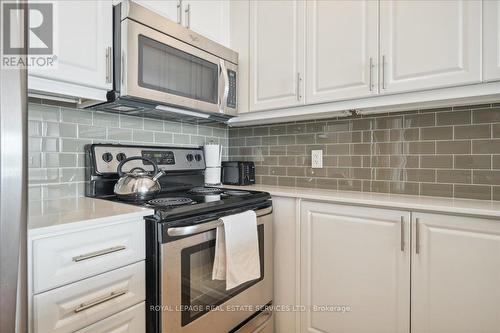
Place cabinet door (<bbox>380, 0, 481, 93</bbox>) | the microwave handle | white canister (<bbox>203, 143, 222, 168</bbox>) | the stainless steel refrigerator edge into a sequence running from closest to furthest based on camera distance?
the stainless steel refrigerator edge, cabinet door (<bbox>380, 0, 481, 93</bbox>), the microwave handle, white canister (<bbox>203, 143, 222, 168</bbox>)

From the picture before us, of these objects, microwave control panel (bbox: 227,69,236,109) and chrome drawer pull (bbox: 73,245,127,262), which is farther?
microwave control panel (bbox: 227,69,236,109)

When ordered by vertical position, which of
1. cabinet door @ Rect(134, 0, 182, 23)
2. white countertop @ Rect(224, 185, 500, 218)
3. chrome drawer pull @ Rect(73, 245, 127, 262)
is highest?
cabinet door @ Rect(134, 0, 182, 23)

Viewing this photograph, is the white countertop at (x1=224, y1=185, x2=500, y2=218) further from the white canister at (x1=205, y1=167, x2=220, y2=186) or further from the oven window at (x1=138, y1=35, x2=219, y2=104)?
the oven window at (x1=138, y1=35, x2=219, y2=104)

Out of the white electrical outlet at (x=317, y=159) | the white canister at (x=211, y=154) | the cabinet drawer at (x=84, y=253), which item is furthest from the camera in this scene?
the white canister at (x=211, y=154)

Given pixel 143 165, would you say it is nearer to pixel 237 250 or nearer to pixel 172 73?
pixel 172 73

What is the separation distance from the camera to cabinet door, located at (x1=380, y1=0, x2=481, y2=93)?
3.81 feet

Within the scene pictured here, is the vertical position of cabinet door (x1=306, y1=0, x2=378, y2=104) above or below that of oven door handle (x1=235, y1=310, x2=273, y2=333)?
above

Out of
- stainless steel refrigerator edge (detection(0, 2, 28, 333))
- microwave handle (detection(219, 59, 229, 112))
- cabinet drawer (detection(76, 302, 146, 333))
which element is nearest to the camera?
stainless steel refrigerator edge (detection(0, 2, 28, 333))

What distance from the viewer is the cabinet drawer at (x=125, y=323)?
37.4 inches

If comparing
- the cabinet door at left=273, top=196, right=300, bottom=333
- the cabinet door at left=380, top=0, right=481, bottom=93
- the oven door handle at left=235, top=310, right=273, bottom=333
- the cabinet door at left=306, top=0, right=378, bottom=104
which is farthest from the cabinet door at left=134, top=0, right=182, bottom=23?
the oven door handle at left=235, top=310, right=273, bottom=333

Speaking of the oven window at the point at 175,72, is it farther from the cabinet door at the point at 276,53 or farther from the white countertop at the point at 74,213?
the white countertop at the point at 74,213

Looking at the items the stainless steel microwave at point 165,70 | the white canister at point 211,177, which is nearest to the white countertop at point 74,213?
the stainless steel microwave at point 165,70

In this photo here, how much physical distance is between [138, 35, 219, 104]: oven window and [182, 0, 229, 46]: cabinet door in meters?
0.22

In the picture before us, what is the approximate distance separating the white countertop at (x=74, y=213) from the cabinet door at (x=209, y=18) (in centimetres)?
107
